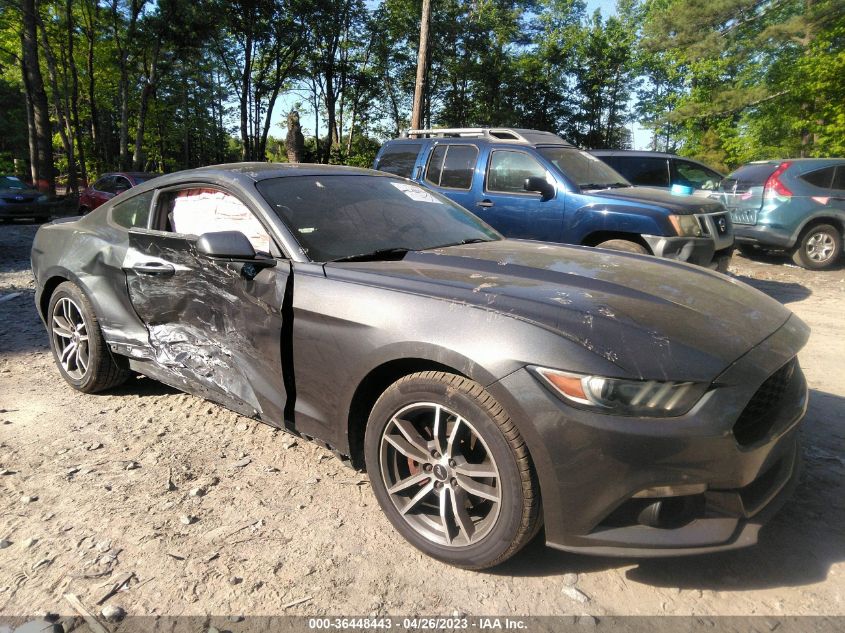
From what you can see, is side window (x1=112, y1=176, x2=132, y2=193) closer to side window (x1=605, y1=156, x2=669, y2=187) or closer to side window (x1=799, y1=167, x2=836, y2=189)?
side window (x1=605, y1=156, x2=669, y2=187)

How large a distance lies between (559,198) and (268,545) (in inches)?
204

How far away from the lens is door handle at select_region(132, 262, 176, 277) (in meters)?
3.23

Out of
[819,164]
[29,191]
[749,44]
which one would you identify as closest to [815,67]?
[749,44]

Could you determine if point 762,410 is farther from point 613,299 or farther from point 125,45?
point 125,45

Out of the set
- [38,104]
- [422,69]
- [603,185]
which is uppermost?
[422,69]

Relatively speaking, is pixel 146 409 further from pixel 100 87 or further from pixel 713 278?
pixel 100 87

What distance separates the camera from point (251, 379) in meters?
2.89

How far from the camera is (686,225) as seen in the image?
6086mm

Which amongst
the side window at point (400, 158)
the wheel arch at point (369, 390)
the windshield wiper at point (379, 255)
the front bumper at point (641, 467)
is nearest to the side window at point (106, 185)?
the side window at point (400, 158)

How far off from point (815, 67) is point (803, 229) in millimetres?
13925

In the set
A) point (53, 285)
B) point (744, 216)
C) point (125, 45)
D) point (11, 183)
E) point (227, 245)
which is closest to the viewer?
point (227, 245)

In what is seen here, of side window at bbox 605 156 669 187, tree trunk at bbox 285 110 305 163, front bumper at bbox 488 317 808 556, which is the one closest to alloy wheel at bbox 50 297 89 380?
front bumper at bbox 488 317 808 556

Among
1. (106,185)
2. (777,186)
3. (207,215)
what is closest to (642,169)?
(777,186)

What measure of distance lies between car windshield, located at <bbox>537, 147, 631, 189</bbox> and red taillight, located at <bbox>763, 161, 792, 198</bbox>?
10.4ft
